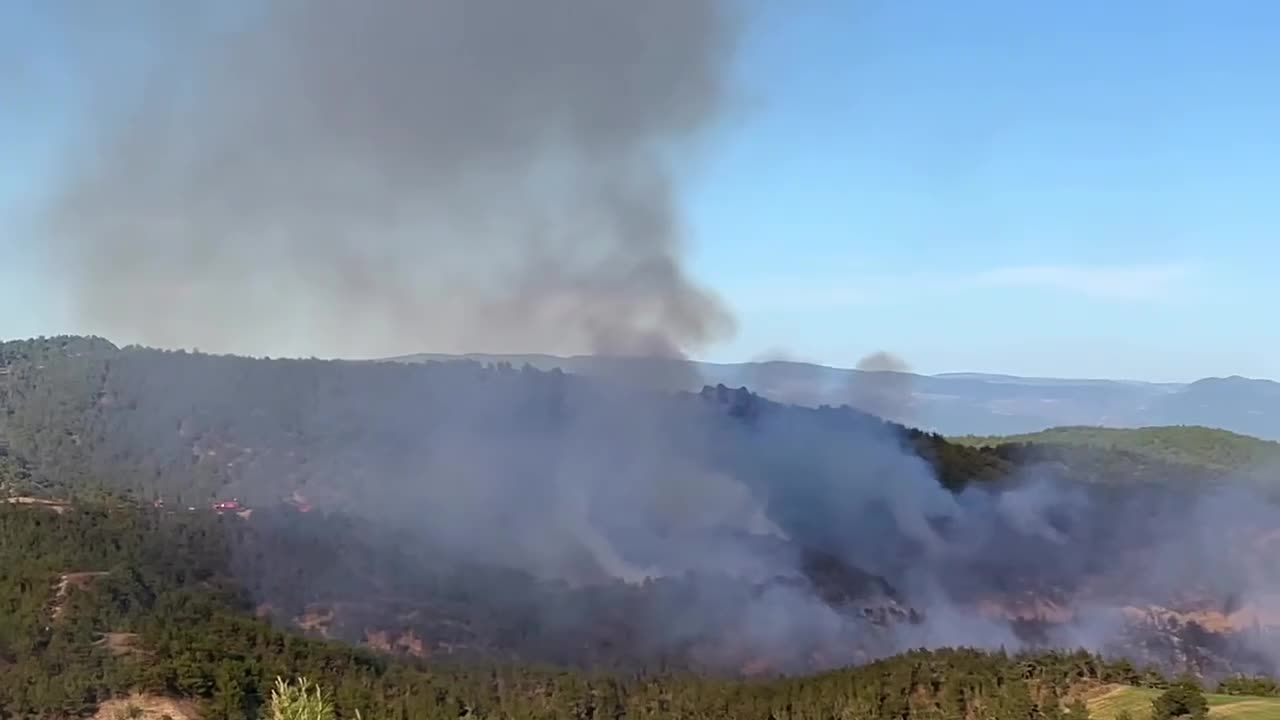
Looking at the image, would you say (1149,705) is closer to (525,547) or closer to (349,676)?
(349,676)

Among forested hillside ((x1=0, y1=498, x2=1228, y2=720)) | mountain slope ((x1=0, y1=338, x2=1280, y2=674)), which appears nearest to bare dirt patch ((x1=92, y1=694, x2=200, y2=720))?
forested hillside ((x1=0, y1=498, x2=1228, y2=720))

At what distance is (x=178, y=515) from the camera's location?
413 ft

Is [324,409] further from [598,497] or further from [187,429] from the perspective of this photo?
[598,497]

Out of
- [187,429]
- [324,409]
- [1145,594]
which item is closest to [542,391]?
[324,409]

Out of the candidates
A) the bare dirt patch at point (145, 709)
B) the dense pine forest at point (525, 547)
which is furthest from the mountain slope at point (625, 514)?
the bare dirt patch at point (145, 709)

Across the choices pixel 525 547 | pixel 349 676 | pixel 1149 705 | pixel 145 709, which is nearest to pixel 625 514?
pixel 525 547

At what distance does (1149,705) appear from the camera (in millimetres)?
61625

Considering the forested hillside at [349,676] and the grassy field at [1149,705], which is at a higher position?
the grassy field at [1149,705]

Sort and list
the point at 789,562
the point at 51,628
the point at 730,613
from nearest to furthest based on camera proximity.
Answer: the point at 51,628 < the point at 730,613 < the point at 789,562

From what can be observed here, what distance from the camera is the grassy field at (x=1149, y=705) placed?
5703 centimetres

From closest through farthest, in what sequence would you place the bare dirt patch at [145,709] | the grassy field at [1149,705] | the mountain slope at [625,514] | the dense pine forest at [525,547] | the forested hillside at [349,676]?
the grassy field at [1149,705]
the forested hillside at [349,676]
the bare dirt patch at [145,709]
the dense pine forest at [525,547]
the mountain slope at [625,514]

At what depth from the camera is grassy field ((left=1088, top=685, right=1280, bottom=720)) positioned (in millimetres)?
57031

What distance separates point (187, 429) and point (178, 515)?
39.2 metres

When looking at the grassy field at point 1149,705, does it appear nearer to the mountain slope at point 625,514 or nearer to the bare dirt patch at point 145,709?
the mountain slope at point 625,514
